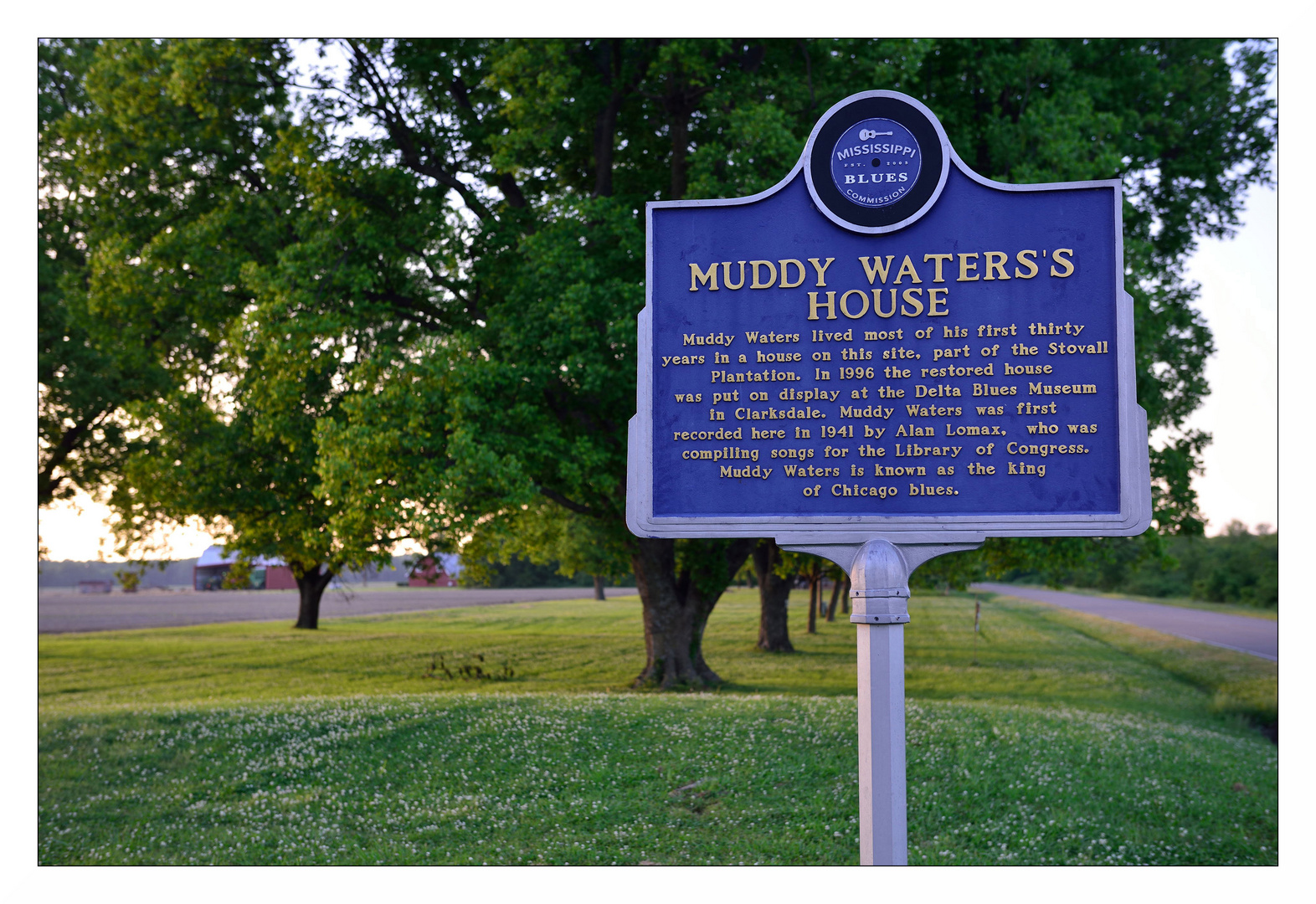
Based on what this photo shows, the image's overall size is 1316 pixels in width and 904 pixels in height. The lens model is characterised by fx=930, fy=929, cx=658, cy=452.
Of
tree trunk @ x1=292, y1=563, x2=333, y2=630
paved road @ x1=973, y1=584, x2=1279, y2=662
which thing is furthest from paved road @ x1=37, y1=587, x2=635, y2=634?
paved road @ x1=973, y1=584, x2=1279, y2=662

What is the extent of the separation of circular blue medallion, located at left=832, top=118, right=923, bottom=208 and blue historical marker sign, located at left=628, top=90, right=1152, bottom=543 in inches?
0.5

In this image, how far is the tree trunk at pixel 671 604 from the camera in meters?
18.6

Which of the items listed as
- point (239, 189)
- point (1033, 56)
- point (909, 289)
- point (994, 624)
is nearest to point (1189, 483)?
point (1033, 56)

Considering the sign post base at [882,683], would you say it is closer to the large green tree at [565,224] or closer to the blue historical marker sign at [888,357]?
the blue historical marker sign at [888,357]

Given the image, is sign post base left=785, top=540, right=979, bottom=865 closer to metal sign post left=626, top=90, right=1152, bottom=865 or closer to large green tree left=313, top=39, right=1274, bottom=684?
metal sign post left=626, top=90, right=1152, bottom=865

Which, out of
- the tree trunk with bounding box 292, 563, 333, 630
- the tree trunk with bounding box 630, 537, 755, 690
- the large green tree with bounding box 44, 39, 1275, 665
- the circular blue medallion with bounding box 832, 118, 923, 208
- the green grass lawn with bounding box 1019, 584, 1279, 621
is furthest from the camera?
the green grass lawn with bounding box 1019, 584, 1279, 621

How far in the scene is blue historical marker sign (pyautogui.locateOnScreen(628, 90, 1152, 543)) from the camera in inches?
229

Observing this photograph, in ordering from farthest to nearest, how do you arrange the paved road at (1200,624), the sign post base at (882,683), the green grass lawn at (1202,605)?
the green grass lawn at (1202,605) → the paved road at (1200,624) → the sign post base at (882,683)

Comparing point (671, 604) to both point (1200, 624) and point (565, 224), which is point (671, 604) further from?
point (1200, 624)

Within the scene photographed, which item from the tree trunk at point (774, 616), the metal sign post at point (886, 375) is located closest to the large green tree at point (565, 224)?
the metal sign post at point (886, 375)

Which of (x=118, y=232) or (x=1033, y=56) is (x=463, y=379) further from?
(x=1033, y=56)

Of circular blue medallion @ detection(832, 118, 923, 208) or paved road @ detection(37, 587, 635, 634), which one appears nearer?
circular blue medallion @ detection(832, 118, 923, 208)

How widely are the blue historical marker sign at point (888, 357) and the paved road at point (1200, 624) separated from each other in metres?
18.2

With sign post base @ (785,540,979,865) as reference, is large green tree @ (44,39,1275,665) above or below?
above
